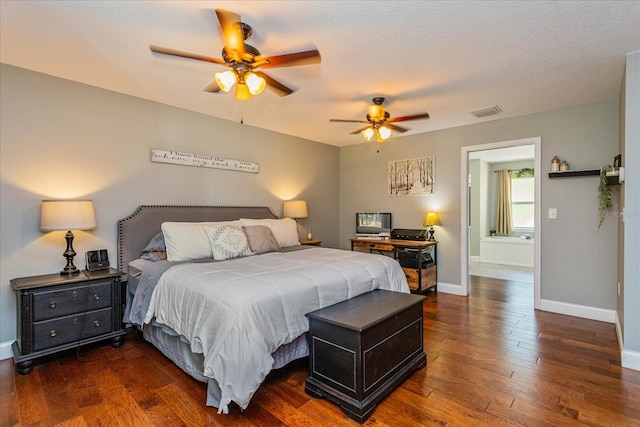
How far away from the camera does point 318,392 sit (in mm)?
2102

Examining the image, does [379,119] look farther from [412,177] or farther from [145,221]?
[145,221]

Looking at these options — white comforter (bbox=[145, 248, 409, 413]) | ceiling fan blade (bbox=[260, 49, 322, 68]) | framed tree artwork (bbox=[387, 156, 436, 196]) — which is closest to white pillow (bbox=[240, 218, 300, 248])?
white comforter (bbox=[145, 248, 409, 413])

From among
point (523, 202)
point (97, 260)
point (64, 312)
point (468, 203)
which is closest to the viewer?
point (64, 312)

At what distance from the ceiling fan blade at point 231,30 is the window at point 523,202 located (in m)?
7.63

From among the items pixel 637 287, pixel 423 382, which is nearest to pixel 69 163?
pixel 423 382

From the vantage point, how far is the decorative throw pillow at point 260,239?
3.46 meters

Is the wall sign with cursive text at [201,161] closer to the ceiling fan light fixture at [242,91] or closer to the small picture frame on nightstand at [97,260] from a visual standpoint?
the small picture frame on nightstand at [97,260]

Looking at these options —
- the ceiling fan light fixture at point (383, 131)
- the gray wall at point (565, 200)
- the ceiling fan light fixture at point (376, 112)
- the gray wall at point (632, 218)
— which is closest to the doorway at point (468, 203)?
the gray wall at point (565, 200)

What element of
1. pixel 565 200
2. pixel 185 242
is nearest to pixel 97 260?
pixel 185 242

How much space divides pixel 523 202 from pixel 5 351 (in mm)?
9033

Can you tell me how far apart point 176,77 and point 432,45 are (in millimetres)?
2243

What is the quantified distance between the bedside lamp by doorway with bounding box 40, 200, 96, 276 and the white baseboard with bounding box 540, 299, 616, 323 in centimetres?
502

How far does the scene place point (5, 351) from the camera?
270 centimetres

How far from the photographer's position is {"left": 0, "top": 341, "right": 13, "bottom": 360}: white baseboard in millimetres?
2686
